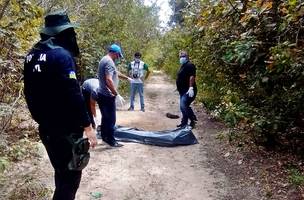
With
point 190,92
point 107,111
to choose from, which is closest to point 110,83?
point 107,111

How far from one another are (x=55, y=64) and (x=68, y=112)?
42 cm

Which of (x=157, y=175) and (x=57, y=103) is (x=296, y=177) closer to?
(x=157, y=175)

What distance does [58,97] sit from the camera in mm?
3654

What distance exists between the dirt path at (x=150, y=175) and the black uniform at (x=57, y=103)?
169cm

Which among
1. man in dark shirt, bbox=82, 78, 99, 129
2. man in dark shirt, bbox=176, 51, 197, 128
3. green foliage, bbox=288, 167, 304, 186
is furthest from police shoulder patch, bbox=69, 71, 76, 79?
man in dark shirt, bbox=176, 51, 197, 128

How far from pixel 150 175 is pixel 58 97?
120 inches

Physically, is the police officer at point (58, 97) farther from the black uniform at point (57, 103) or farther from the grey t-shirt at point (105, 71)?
the grey t-shirt at point (105, 71)

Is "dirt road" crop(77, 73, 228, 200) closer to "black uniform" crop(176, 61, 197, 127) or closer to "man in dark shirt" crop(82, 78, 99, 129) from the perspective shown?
"man in dark shirt" crop(82, 78, 99, 129)

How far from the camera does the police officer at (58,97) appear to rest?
3.63m

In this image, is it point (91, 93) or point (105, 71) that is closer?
point (105, 71)

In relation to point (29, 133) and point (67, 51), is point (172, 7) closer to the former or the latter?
point (29, 133)

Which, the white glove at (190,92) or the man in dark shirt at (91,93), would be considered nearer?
the man in dark shirt at (91,93)

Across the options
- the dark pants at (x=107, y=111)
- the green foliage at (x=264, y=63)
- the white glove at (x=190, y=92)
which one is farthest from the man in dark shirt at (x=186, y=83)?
the dark pants at (x=107, y=111)

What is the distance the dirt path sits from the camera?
18.4 ft
